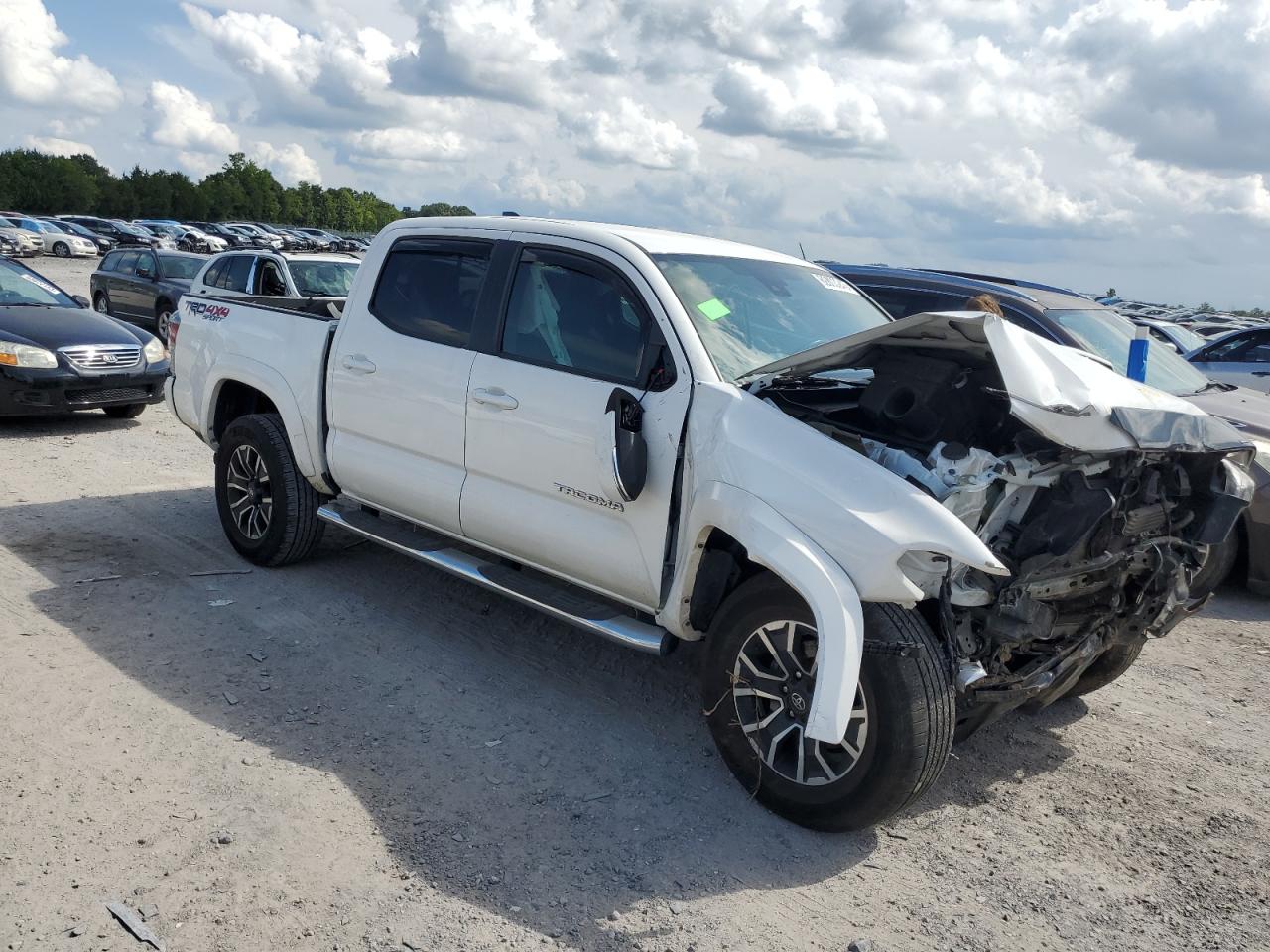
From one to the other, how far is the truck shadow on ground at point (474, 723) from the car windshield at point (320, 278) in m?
6.10

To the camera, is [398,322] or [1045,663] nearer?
[1045,663]

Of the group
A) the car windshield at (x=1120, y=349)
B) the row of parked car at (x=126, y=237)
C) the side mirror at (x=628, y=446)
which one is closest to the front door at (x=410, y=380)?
the side mirror at (x=628, y=446)

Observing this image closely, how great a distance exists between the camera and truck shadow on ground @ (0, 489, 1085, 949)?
3.60 m

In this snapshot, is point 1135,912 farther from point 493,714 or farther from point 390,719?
point 390,719

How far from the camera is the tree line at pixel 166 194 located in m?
73.2

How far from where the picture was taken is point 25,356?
9.61m

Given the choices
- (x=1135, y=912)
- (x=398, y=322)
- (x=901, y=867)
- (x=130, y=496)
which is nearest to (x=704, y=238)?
(x=398, y=322)

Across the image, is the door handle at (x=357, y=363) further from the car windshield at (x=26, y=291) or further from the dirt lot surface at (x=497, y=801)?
the car windshield at (x=26, y=291)

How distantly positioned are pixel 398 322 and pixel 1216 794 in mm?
4269

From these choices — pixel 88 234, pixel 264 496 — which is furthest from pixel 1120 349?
pixel 88 234

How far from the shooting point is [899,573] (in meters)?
3.43

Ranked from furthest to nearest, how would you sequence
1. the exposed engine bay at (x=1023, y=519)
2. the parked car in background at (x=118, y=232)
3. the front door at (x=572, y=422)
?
the parked car in background at (x=118, y=232) < the front door at (x=572, y=422) < the exposed engine bay at (x=1023, y=519)

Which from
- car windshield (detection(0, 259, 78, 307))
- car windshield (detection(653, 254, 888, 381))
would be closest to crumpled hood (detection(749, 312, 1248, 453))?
car windshield (detection(653, 254, 888, 381))

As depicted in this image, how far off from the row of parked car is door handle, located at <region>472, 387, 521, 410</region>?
30.9 m
